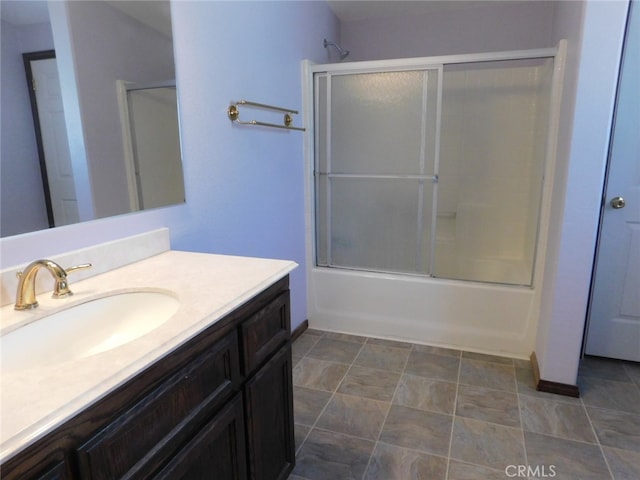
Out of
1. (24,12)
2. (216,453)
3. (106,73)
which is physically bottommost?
(216,453)

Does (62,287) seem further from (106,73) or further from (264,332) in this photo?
(106,73)

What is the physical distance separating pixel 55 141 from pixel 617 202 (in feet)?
8.20

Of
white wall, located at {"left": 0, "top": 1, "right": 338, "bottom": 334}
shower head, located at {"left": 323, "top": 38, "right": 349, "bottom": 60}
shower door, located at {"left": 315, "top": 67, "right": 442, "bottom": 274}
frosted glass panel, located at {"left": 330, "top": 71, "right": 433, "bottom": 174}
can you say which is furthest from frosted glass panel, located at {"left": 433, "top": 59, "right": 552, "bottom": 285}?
white wall, located at {"left": 0, "top": 1, "right": 338, "bottom": 334}

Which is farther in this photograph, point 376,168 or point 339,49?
point 339,49

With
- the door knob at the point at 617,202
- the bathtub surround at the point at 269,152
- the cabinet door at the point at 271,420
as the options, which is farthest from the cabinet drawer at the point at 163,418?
the door knob at the point at 617,202

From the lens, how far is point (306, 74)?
2.49m

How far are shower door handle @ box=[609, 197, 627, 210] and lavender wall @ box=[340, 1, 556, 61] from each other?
1.31 m

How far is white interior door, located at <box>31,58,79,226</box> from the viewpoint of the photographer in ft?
3.48

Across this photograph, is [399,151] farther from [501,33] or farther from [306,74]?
[501,33]

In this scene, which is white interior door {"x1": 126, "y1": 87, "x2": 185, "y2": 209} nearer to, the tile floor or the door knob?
the tile floor

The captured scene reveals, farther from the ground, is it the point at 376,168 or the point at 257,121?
the point at 257,121

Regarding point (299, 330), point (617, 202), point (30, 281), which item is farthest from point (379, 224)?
point (30, 281)

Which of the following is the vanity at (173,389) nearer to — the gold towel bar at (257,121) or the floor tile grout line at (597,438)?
the gold towel bar at (257,121)

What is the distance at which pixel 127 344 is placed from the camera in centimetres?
80
